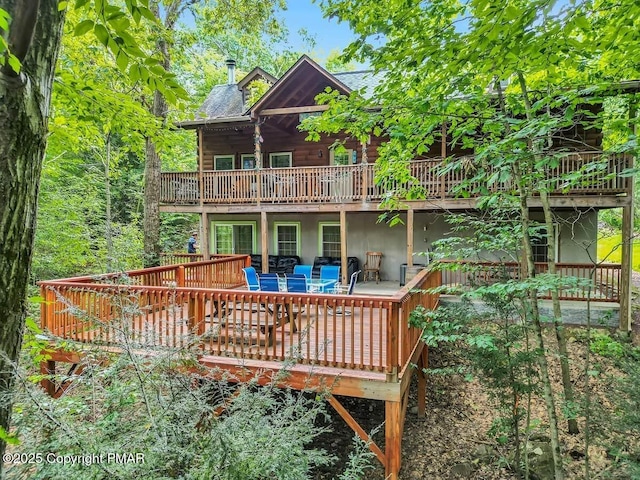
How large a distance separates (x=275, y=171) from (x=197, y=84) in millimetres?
15094

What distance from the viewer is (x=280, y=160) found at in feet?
46.8

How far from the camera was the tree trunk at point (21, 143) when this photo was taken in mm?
1023

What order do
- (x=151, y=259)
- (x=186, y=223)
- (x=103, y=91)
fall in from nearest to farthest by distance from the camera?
(x=103, y=91), (x=151, y=259), (x=186, y=223)

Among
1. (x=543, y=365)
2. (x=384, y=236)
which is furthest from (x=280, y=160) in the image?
(x=543, y=365)

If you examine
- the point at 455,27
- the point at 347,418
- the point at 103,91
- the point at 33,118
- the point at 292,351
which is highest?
the point at 455,27

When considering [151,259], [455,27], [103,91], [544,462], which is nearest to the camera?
[455,27]

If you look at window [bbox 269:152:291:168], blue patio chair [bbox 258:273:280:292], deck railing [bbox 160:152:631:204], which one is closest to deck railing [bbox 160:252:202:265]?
deck railing [bbox 160:152:631:204]

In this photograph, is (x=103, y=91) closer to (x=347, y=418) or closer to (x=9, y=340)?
(x=9, y=340)

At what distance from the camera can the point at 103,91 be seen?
444 cm

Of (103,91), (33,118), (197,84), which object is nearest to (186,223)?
(197,84)

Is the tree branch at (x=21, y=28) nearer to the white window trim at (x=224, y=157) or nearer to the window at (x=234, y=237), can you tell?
the window at (x=234, y=237)

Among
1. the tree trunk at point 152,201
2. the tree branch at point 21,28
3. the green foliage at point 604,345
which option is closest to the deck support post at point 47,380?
the tree trunk at point 152,201

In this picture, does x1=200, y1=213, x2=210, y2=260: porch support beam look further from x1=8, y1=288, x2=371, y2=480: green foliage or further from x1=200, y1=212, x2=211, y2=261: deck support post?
x1=8, y1=288, x2=371, y2=480: green foliage

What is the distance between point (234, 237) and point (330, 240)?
4.17 meters
